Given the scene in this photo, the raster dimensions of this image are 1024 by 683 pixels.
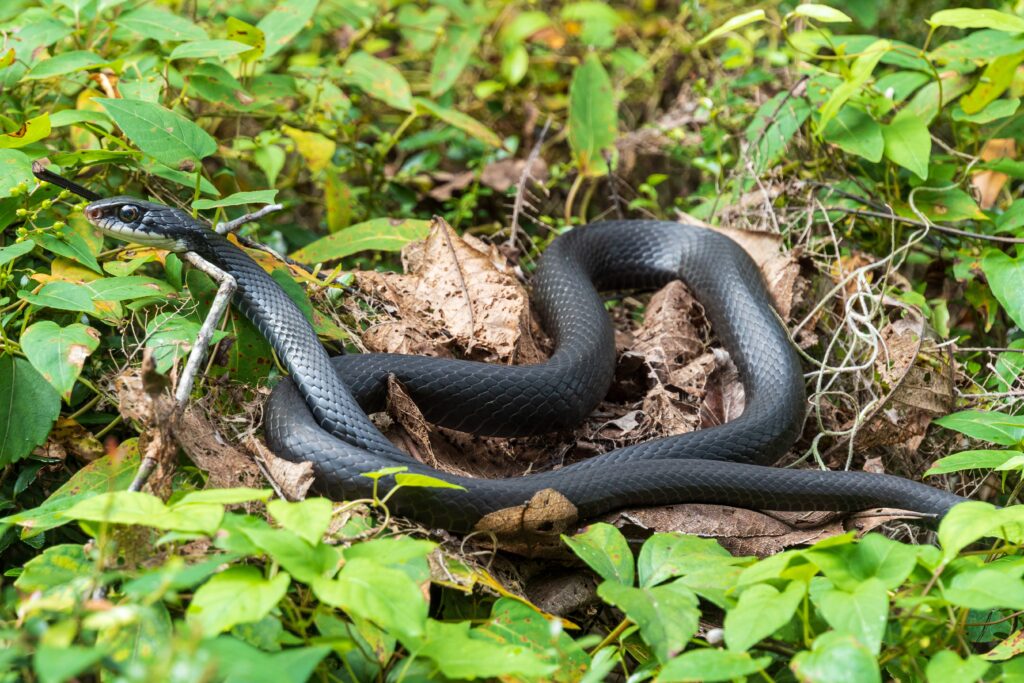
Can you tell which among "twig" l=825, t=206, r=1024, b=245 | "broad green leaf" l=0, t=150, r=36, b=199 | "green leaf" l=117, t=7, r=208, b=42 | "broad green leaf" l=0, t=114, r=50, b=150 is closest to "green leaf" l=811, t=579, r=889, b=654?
"twig" l=825, t=206, r=1024, b=245

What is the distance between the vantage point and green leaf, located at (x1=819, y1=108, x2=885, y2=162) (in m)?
4.71

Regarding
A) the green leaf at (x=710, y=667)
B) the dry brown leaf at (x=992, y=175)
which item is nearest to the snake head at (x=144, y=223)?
the green leaf at (x=710, y=667)

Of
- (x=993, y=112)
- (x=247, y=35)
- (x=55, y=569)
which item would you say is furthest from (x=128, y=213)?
(x=993, y=112)

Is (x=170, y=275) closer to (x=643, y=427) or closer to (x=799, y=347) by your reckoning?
(x=643, y=427)

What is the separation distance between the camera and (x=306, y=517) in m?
2.26

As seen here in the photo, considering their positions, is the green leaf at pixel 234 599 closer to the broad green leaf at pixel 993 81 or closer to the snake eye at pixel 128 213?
the snake eye at pixel 128 213

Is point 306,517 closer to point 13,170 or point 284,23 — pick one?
point 13,170

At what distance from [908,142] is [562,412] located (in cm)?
240

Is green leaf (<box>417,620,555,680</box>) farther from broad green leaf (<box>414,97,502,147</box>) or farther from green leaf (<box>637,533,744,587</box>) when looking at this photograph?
broad green leaf (<box>414,97,502,147</box>)

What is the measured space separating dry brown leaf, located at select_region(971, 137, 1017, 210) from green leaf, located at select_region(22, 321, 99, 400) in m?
4.77

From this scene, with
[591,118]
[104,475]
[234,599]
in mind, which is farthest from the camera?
[591,118]

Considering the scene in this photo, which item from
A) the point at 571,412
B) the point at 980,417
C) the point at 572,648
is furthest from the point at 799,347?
the point at 572,648

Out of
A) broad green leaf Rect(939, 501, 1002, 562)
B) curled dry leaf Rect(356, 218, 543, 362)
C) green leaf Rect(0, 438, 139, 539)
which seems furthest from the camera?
curled dry leaf Rect(356, 218, 543, 362)

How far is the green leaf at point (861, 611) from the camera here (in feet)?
7.11
